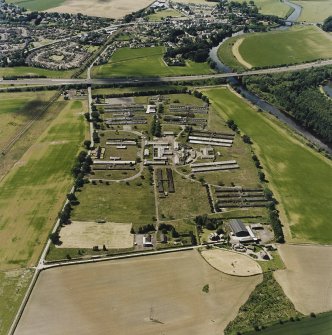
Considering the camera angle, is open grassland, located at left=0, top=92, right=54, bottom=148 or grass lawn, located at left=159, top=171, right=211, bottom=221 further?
open grassland, located at left=0, top=92, right=54, bottom=148

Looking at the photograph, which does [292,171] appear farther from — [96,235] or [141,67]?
[141,67]

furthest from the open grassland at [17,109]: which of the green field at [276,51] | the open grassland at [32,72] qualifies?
the green field at [276,51]

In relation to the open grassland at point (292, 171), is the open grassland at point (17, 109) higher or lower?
lower

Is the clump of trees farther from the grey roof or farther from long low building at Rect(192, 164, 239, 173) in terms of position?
the grey roof

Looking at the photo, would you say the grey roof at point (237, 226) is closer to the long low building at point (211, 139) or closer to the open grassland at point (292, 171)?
the open grassland at point (292, 171)

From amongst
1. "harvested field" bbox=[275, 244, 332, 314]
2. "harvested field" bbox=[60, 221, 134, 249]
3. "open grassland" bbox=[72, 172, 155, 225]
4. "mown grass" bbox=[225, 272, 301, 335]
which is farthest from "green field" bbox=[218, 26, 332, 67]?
"mown grass" bbox=[225, 272, 301, 335]
